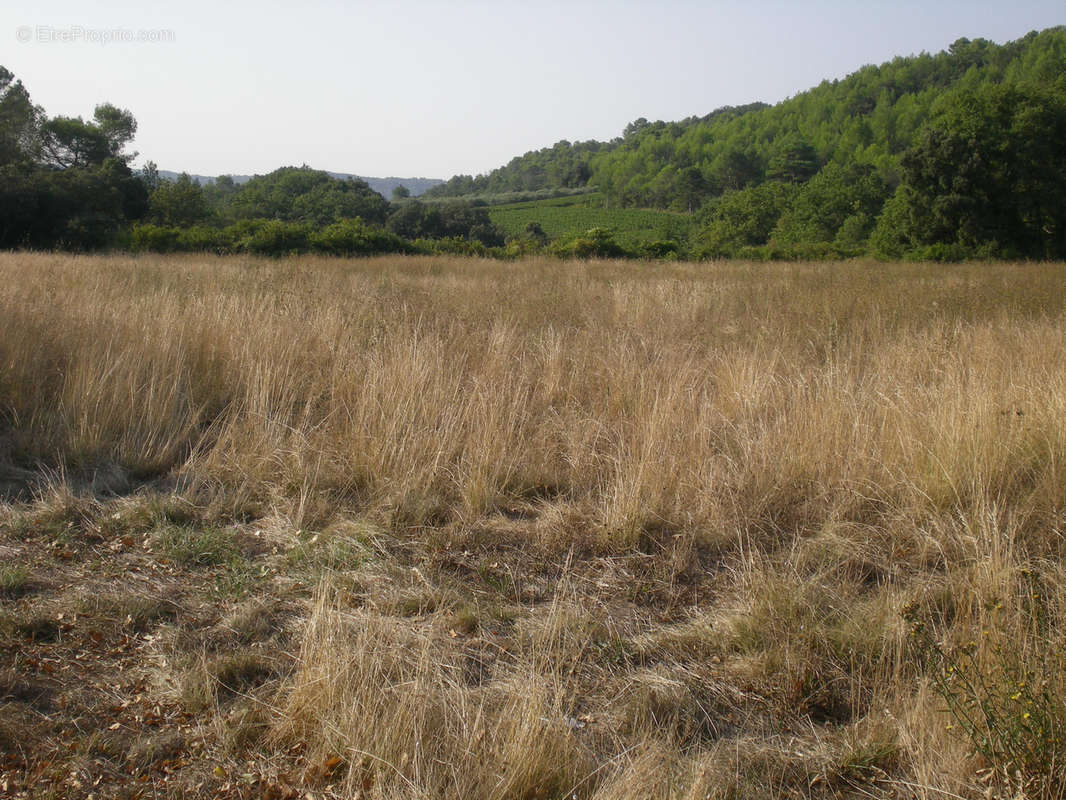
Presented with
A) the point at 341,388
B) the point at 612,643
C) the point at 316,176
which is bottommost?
the point at 612,643

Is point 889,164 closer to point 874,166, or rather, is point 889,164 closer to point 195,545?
point 874,166

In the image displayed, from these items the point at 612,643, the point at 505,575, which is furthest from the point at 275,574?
the point at 612,643

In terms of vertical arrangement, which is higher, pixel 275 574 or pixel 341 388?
pixel 341 388

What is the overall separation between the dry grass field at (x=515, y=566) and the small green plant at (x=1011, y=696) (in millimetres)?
14

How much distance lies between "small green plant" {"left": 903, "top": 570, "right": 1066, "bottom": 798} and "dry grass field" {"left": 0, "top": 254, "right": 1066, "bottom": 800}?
0.01 m

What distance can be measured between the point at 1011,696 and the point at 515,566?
1.85 m

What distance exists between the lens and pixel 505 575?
314 centimetres

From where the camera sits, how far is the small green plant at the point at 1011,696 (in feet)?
6.08

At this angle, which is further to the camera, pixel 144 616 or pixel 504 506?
pixel 504 506

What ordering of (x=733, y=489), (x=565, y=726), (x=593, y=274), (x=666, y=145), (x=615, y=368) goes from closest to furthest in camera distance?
1. (x=565, y=726)
2. (x=733, y=489)
3. (x=615, y=368)
4. (x=593, y=274)
5. (x=666, y=145)

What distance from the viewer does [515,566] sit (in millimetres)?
3240

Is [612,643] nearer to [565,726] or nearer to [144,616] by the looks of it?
[565,726]

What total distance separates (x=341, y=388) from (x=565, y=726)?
134 inches

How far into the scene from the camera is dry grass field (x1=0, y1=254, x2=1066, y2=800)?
6.62 feet
